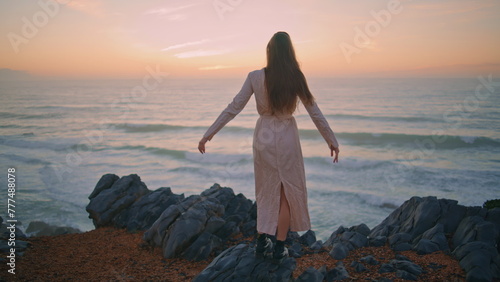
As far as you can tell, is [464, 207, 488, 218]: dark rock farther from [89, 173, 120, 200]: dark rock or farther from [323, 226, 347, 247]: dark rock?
[89, 173, 120, 200]: dark rock

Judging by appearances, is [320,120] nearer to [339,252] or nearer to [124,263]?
[339,252]

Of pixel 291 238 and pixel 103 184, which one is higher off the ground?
pixel 103 184

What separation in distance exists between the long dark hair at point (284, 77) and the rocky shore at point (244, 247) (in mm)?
2102

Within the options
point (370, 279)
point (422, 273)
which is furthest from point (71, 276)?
point (422, 273)

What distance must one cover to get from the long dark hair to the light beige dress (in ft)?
0.43

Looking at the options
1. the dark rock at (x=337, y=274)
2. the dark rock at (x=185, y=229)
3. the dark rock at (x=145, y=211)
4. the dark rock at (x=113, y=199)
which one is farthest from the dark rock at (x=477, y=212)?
the dark rock at (x=113, y=199)

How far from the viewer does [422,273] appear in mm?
4195

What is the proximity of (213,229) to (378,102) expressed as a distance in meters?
39.9

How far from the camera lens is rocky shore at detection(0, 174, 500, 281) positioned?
4152 millimetres

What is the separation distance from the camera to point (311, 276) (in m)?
4.17

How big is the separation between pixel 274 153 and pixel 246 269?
155 centimetres

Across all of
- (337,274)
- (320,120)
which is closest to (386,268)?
(337,274)

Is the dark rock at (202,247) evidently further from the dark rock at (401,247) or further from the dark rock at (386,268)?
the dark rock at (401,247)

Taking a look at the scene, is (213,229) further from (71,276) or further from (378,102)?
(378,102)
